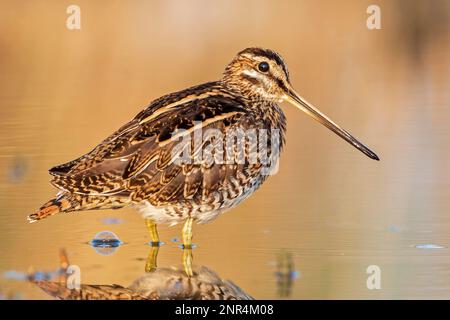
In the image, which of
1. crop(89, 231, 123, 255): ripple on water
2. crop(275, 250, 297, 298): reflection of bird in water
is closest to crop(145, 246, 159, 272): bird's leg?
crop(89, 231, 123, 255): ripple on water

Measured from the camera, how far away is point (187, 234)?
8328mm

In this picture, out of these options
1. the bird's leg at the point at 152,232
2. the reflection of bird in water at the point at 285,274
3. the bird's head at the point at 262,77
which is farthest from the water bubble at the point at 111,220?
the reflection of bird in water at the point at 285,274

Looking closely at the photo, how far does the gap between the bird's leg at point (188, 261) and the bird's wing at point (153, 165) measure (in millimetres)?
415

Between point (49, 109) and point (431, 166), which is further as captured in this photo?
point (49, 109)

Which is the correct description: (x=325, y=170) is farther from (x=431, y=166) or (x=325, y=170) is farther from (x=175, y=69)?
(x=175, y=69)

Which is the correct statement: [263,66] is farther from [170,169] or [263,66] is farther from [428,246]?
[428,246]

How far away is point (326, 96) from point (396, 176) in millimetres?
3812

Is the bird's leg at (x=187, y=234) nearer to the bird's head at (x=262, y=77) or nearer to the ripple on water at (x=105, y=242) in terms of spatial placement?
the ripple on water at (x=105, y=242)

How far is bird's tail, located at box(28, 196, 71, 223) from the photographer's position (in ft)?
26.2

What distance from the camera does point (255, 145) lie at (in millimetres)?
8523

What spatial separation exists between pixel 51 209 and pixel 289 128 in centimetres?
479

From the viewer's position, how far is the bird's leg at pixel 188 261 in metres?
7.64

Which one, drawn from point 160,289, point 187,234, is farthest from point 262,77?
point 160,289

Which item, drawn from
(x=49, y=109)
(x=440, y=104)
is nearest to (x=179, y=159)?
(x=49, y=109)
